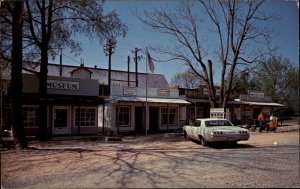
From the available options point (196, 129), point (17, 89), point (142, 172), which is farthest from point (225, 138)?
point (17, 89)

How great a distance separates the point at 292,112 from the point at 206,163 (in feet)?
15.6

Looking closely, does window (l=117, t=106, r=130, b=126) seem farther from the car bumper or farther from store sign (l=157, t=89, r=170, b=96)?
the car bumper

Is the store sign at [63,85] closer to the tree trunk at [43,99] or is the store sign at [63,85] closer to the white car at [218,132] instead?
the tree trunk at [43,99]

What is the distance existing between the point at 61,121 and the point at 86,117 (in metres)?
1.77

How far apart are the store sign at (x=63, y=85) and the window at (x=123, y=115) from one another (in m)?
3.81

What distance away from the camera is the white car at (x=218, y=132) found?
1342cm

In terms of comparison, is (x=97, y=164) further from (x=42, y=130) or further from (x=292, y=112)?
(x=42, y=130)

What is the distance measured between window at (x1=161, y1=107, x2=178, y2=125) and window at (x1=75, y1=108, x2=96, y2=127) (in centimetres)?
645

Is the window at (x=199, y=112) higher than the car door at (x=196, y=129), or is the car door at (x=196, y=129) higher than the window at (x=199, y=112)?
the window at (x=199, y=112)

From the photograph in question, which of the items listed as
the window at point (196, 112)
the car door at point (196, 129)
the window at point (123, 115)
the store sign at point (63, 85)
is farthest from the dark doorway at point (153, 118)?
the car door at point (196, 129)

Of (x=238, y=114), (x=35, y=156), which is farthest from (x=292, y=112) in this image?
(x=238, y=114)

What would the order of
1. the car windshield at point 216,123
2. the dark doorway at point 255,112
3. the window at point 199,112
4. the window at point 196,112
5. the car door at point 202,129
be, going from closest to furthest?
the car door at point 202,129 → the car windshield at point 216,123 → the dark doorway at point 255,112 → the window at point 196,112 → the window at point 199,112

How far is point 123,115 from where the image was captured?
25891mm

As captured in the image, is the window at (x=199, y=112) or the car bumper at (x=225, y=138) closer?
the car bumper at (x=225, y=138)
